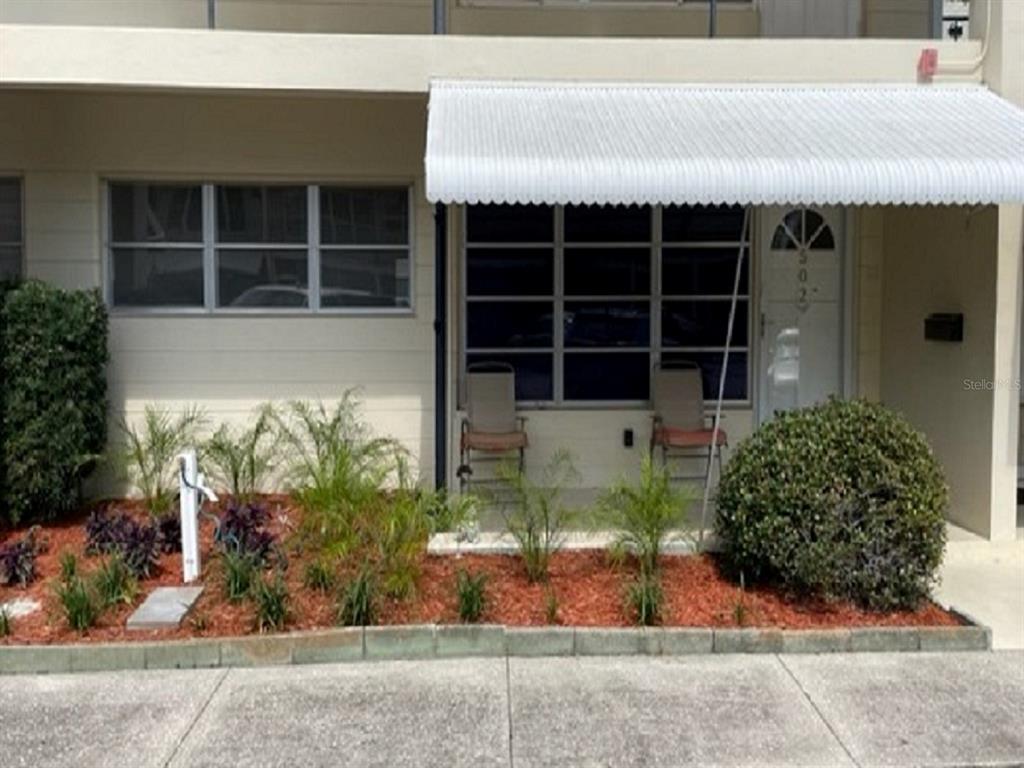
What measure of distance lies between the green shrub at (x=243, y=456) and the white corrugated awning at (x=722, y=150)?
317 centimetres

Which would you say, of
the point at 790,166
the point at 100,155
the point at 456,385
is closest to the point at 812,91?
the point at 790,166

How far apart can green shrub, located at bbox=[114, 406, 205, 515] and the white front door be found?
504 centimetres

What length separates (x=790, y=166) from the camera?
229 inches

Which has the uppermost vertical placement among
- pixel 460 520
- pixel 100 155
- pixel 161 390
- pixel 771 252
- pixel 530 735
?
pixel 100 155

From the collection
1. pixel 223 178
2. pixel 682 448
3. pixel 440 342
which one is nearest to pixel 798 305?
pixel 682 448

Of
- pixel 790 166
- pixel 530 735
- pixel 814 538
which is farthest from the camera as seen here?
pixel 790 166

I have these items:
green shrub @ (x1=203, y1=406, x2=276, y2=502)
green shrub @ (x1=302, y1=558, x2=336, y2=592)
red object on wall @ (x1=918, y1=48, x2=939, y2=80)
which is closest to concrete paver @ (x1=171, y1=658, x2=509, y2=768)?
green shrub @ (x1=302, y1=558, x2=336, y2=592)

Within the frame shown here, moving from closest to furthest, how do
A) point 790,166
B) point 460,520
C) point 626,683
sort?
point 626,683 → point 790,166 → point 460,520

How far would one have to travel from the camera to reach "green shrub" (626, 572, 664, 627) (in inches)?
208

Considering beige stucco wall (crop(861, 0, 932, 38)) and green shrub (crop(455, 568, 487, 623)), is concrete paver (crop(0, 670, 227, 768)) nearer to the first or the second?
green shrub (crop(455, 568, 487, 623))

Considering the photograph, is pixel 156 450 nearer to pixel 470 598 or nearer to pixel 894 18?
pixel 470 598

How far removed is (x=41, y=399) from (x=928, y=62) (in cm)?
693

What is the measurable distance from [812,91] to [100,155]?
227 inches

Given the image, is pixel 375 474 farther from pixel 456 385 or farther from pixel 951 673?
pixel 951 673
